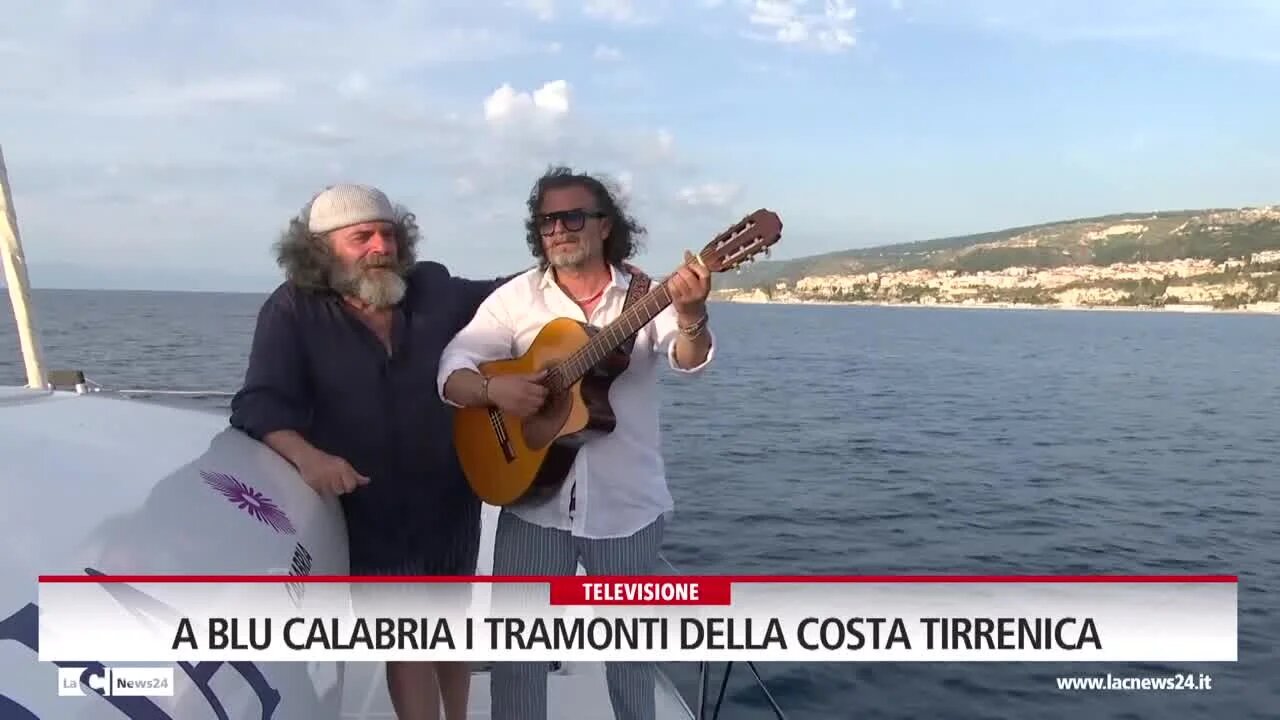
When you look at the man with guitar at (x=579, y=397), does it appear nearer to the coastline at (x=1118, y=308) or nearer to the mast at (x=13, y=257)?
the mast at (x=13, y=257)

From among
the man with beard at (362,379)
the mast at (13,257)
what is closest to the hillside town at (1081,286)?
the mast at (13,257)

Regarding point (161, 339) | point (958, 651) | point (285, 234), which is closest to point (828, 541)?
point (958, 651)

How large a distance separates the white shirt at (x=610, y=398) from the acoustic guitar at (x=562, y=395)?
0.04m

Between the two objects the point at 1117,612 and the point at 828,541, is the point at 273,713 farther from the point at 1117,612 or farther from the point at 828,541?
the point at 828,541

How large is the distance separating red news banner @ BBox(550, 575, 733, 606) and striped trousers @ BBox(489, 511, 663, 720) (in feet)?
0.11

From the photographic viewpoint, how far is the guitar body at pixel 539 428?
9.52 feet

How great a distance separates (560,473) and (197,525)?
107 cm

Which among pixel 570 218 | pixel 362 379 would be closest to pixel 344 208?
pixel 362 379

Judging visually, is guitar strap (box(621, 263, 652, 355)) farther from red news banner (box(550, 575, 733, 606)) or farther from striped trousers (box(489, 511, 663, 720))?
red news banner (box(550, 575, 733, 606))

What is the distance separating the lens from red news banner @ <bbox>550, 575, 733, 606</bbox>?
2.80 metres

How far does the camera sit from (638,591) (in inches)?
113

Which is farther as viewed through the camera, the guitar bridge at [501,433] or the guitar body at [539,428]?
the guitar bridge at [501,433]

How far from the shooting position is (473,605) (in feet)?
9.93

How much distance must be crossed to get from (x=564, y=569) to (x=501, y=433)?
0.47 m
